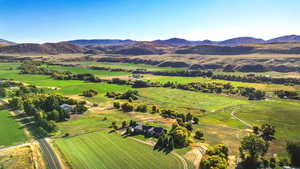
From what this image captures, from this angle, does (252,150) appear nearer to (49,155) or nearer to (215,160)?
(215,160)

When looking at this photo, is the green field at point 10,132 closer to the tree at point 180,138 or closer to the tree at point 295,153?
the tree at point 180,138

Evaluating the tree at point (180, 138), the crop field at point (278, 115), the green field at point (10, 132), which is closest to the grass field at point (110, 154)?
the tree at point (180, 138)

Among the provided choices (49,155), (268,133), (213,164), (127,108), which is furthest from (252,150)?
(127,108)

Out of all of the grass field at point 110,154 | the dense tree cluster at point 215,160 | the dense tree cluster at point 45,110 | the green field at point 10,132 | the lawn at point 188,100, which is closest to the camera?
the dense tree cluster at point 215,160

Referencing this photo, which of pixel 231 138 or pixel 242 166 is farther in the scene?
pixel 231 138

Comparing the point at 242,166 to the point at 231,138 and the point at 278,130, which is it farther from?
the point at 278,130

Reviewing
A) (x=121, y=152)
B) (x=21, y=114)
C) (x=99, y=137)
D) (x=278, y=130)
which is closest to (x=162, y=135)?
(x=121, y=152)
